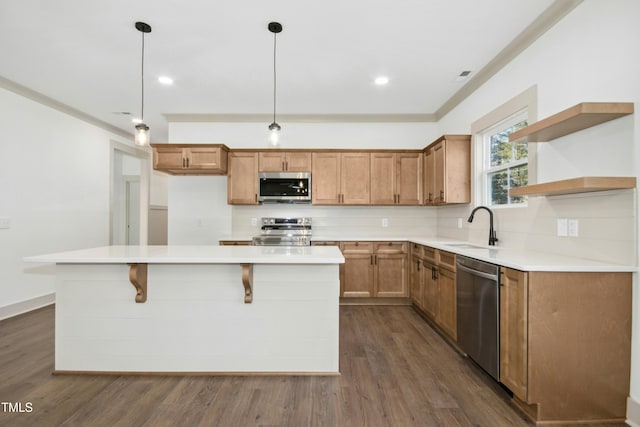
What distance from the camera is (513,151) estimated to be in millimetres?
2846

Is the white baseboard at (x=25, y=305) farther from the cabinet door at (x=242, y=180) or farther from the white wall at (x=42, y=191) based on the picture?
the cabinet door at (x=242, y=180)

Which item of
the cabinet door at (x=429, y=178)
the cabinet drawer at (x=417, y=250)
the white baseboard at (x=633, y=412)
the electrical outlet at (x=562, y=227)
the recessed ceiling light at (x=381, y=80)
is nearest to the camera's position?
the white baseboard at (x=633, y=412)

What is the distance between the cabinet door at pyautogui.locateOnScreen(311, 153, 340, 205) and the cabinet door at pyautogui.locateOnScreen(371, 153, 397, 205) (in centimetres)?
52

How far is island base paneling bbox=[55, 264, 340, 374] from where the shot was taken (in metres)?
2.21

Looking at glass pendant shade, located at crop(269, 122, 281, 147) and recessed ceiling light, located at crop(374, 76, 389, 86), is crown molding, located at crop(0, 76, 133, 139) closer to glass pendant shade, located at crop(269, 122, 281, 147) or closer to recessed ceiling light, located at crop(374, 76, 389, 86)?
glass pendant shade, located at crop(269, 122, 281, 147)

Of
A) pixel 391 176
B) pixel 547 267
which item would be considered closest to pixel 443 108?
pixel 391 176

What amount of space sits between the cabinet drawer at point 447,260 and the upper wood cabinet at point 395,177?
4.67 feet

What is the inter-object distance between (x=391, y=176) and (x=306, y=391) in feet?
9.98

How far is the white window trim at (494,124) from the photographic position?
7.98 feet

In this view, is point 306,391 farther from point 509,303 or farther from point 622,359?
point 622,359

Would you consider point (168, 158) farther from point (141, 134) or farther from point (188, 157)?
point (141, 134)

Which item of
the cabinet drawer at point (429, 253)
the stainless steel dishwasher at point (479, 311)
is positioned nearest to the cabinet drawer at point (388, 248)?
the cabinet drawer at point (429, 253)

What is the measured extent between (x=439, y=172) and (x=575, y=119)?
1.89 m

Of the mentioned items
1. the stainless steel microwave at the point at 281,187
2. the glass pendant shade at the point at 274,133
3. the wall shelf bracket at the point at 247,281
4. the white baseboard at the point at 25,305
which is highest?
the glass pendant shade at the point at 274,133
